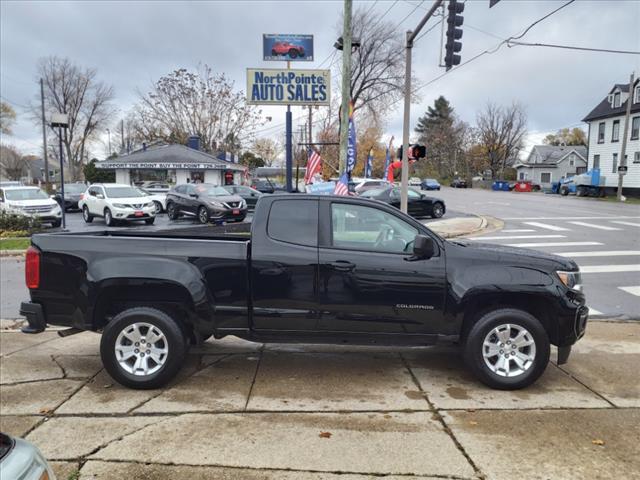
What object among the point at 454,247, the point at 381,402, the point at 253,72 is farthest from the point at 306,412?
the point at 253,72

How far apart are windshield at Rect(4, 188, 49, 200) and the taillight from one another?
17.3 meters

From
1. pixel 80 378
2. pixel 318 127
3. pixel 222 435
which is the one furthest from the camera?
pixel 318 127

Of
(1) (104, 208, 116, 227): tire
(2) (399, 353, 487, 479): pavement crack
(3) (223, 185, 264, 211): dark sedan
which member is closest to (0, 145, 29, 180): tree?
(3) (223, 185, 264, 211): dark sedan

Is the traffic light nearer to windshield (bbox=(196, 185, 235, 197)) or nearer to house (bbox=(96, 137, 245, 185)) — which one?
windshield (bbox=(196, 185, 235, 197))

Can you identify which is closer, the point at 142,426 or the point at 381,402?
the point at 142,426

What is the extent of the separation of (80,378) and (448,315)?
143 inches

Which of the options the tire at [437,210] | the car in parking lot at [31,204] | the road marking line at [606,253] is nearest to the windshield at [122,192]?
the car in parking lot at [31,204]

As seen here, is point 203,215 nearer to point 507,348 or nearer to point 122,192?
point 122,192

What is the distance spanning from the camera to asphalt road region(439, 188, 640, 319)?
8.55 metres

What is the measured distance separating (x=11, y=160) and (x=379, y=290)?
109 metres

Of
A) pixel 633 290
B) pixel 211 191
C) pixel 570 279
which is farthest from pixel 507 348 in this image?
pixel 211 191

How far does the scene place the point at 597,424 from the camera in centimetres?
392

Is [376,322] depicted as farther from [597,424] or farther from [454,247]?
[597,424]

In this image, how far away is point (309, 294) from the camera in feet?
15.1
